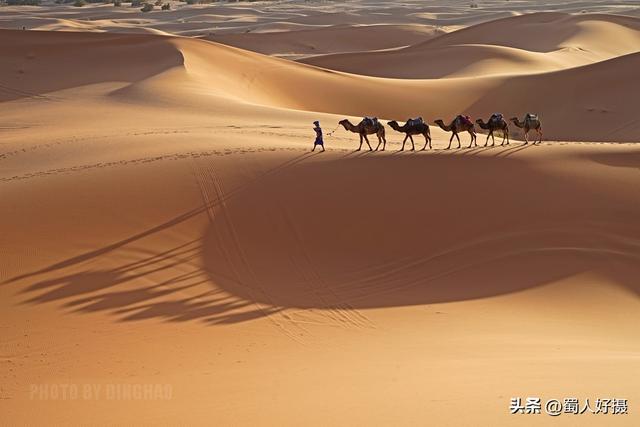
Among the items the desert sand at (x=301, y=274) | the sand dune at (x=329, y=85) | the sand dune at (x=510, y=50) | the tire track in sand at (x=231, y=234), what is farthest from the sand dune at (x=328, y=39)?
→ the tire track in sand at (x=231, y=234)

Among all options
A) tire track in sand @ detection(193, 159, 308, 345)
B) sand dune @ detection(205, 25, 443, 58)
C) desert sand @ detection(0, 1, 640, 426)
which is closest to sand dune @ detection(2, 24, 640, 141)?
desert sand @ detection(0, 1, 640, 426)

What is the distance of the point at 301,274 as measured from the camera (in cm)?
1058

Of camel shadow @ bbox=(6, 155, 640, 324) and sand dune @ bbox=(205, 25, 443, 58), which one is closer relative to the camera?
camel shadow @ bbox=(6, 155, 640, 324)

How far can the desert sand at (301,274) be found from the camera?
6.74 m

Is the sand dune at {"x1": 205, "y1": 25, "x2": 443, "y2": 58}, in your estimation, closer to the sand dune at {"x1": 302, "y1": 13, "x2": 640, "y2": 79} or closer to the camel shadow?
the sand dune at {"x1": 302, "y1": 13, "x2": 640, "y2": 79}

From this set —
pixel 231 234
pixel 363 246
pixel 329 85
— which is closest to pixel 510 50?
pixel 329 85

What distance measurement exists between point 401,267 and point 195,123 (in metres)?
10.2

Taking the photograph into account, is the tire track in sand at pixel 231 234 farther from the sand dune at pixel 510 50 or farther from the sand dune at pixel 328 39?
the sand dune at pixel 328 39

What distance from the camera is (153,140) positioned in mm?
16312


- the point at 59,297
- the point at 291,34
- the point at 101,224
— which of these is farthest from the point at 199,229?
the point at 291,34

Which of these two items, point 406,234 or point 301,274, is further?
point 406,234

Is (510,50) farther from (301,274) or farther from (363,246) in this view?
(301,274)

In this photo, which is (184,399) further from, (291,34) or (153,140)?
(291,34)

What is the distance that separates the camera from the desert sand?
6.74 m
